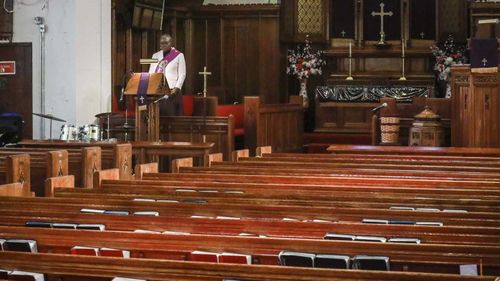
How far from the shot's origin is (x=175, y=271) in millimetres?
3352

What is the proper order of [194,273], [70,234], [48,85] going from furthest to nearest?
[48,85], [70,234], [194,273]

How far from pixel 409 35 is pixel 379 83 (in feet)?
4.20

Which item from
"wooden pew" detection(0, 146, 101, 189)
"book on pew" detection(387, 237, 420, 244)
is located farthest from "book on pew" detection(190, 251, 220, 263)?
"wooden pew" detection(0, 146, 101, 189)

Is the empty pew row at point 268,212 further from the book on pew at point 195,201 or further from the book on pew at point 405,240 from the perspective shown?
the book on pew at point 405,240

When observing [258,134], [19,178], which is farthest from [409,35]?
[19,178]

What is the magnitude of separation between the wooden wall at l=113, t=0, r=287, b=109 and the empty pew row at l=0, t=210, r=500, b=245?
40.2ft

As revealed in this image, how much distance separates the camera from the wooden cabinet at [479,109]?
453 inches

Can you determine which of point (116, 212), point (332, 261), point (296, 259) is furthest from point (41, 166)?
point (332, 261)

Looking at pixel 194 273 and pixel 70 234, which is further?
pixel 70 234

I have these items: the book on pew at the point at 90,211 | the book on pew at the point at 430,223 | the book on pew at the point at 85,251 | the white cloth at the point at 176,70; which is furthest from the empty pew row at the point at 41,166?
the white cloth at the point at 176,70

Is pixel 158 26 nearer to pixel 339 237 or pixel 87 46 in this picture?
pixel 87 46

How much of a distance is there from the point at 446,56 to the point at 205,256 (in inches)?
524

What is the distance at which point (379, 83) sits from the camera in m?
16.4

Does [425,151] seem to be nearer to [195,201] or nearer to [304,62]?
[195,201]
